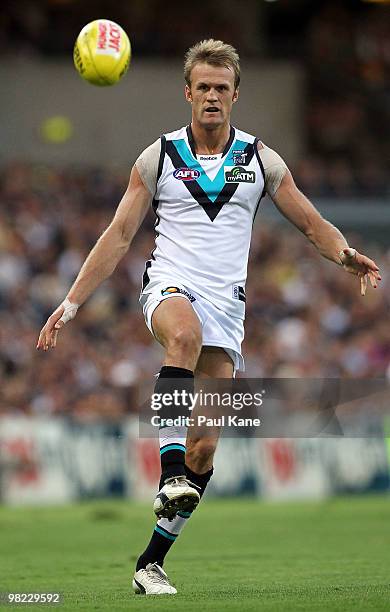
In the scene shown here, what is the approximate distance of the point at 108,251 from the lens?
27.8ft

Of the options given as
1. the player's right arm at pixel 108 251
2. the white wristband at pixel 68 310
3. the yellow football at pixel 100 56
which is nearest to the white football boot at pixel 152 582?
the player's right arm at pixel 108 251

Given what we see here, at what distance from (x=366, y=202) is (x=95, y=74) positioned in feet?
61.0

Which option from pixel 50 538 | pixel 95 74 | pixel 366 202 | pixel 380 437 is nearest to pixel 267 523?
pixel 50 538

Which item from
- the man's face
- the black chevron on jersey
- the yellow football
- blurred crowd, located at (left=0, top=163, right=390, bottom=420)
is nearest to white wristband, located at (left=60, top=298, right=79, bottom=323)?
the black chevron on jersey

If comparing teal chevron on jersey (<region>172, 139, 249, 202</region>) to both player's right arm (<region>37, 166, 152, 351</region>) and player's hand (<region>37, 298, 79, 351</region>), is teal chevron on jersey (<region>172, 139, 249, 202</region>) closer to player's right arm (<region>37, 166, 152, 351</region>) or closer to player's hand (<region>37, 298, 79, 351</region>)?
player's right arm (<region>37, 166, 152, 351</region>)

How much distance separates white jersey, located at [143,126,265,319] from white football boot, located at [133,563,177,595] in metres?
1.75

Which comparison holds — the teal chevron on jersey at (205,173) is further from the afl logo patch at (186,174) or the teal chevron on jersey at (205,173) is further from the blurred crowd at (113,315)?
the blurred crowd at (113,315)

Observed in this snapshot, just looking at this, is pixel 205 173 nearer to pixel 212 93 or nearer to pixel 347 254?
pixel 212 93

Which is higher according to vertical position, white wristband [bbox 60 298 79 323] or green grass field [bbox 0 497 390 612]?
white wristband [bbox 60 298 79 323]

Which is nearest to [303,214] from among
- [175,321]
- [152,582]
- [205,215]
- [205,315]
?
[205,215]

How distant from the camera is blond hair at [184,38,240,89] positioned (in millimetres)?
8461

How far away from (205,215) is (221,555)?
4.86 meters

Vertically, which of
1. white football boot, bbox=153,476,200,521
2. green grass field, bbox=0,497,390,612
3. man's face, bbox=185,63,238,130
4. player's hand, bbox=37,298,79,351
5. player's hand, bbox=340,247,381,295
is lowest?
green grass field, bbox=0,497,390,612

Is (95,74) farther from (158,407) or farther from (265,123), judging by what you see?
(265,123)
